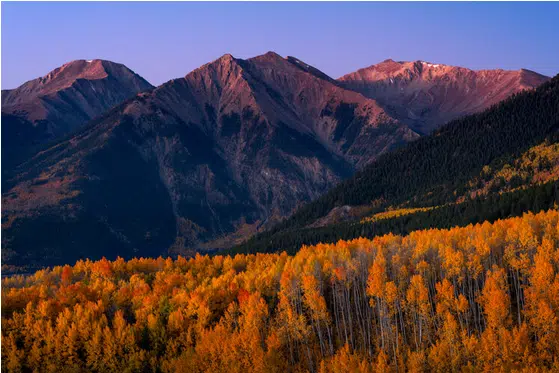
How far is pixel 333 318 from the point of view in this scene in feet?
440

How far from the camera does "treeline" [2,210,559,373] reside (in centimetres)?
11150

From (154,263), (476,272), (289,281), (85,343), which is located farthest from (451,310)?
(154,263)

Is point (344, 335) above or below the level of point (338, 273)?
below

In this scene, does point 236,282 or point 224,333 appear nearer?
point 224,333

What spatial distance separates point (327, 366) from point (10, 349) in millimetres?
61256

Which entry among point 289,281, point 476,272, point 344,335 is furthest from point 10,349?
point 476,272

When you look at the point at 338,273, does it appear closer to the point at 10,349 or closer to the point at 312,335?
the point at 312,335

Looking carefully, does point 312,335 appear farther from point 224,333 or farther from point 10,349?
point 10,349

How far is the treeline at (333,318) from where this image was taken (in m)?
112

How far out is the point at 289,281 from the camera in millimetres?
136750

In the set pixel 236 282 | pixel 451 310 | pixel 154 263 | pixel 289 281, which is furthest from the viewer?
pixel 154 263

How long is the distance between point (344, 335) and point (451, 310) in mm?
20834

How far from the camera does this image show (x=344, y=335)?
5025 inches

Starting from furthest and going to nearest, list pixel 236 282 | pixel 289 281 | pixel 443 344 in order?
pixel 236 282 < pixel 289 281 < pixel 443 344
